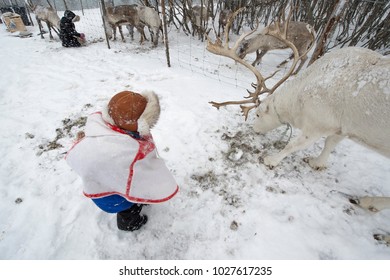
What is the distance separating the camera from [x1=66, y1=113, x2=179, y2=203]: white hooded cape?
1.28 metres

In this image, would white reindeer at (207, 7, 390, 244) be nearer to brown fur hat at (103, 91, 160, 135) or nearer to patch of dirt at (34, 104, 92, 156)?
brown fur hat at (103, 91, 160, 135)

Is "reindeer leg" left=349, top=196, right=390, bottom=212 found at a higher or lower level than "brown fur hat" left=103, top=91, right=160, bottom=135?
lower

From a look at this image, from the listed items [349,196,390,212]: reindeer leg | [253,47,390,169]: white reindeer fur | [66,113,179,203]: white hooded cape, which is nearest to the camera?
[66,113,179,203]: white hooded cape

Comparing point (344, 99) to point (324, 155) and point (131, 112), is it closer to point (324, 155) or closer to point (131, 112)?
point (324, 155)

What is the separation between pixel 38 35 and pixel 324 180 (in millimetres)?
10871

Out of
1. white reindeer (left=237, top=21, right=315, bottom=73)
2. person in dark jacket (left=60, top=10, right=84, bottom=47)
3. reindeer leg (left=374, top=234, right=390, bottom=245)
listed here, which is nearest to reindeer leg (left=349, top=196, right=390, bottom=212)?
reindeer leg (left=374, top=234, right=390, bottom=245)

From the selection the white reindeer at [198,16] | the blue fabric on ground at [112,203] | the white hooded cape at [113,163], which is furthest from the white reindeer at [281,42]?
the blue fabric on ground at [112,203]

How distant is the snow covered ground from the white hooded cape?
678mm

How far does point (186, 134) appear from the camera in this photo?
2.98 metres

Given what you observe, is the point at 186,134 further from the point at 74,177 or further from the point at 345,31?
the point at 345,31

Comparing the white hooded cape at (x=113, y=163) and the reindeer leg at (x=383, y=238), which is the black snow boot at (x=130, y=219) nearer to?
the white hooded cape at (x=113, y=163)

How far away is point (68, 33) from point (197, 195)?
710cm

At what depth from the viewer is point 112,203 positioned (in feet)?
5.02

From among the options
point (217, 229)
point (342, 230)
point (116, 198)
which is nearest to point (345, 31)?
point (342, 230)
